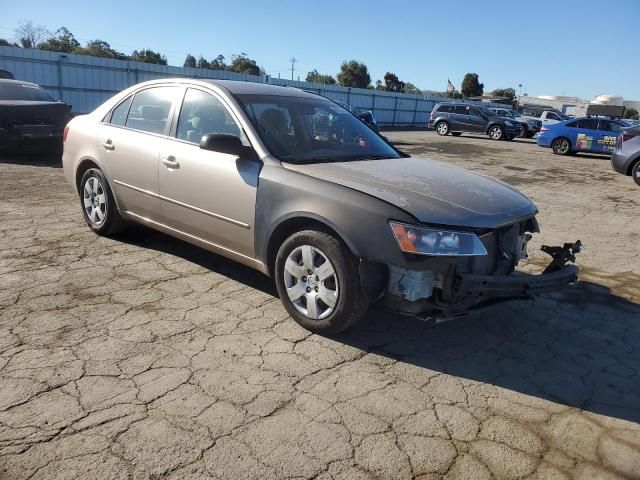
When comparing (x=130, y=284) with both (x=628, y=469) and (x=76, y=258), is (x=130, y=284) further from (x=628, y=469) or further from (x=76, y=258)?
(x=628, y=469)

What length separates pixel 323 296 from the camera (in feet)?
11.1

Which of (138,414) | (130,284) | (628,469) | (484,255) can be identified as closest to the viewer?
(628,469)

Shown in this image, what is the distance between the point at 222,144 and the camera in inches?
144

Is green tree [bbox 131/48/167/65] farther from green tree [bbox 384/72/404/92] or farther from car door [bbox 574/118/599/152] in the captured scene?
car door [bbox 574/118/599/152]

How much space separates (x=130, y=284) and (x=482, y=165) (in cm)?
1202

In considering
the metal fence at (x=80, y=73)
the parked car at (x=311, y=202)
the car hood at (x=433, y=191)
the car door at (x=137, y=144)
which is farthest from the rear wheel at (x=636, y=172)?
the metal fence at (x=80, y=73)

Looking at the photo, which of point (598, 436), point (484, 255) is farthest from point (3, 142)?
point (598, 436)

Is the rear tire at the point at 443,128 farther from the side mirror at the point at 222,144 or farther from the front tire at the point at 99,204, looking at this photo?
the side mirror at the point at 222,144

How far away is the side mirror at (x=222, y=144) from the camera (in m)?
3.63

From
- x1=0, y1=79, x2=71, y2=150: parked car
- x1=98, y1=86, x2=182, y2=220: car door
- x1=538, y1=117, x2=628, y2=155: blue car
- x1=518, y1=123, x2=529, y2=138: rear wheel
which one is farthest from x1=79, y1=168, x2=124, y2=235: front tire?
x1=518, y1=123, x2=529, y2=138: rear wheel

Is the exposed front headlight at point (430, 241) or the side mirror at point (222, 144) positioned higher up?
the side mirror at point (222, 144)

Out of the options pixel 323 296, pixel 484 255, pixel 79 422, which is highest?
pixel 484 255

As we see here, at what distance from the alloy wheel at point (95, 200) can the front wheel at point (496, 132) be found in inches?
923

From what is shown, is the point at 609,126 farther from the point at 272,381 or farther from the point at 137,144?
the point at 272,381
